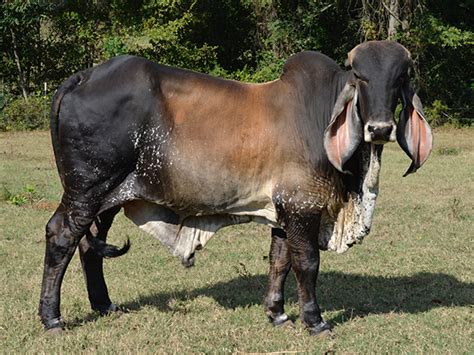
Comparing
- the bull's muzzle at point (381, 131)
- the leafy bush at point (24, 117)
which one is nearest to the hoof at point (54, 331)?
the bull's muzzle at point (381, 131)

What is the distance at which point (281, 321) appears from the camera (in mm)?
5137

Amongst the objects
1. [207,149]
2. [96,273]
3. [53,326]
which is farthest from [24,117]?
[207,149]

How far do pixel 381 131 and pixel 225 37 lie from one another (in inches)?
792

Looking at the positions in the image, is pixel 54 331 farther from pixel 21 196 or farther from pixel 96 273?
pixel 21 196

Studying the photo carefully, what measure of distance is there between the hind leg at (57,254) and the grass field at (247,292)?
0.15 metres

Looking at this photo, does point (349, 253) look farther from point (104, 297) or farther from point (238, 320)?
point (104, 297)

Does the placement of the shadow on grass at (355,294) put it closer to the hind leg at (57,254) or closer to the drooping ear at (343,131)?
the hind leg at (57,254)

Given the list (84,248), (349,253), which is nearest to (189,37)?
(349,253)

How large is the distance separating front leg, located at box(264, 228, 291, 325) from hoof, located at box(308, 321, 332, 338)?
1.07 feet

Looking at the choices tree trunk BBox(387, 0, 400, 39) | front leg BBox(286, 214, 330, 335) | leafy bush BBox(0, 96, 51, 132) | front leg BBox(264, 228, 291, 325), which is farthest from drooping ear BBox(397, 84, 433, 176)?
leafy bush BBox(0, 96, 51, 132)

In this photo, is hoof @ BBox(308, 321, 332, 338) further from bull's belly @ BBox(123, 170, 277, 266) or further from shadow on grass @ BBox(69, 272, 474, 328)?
bull's belly @ BBox(123, 170, 277, 266)

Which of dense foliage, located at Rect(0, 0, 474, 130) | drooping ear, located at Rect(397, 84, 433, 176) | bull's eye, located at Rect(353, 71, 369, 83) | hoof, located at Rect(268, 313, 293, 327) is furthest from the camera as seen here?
dense foliage, located at Rect(0, 0, 474, 130)

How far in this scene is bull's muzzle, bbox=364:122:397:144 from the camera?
416 centimetres

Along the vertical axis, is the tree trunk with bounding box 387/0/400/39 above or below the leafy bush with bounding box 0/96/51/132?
above
